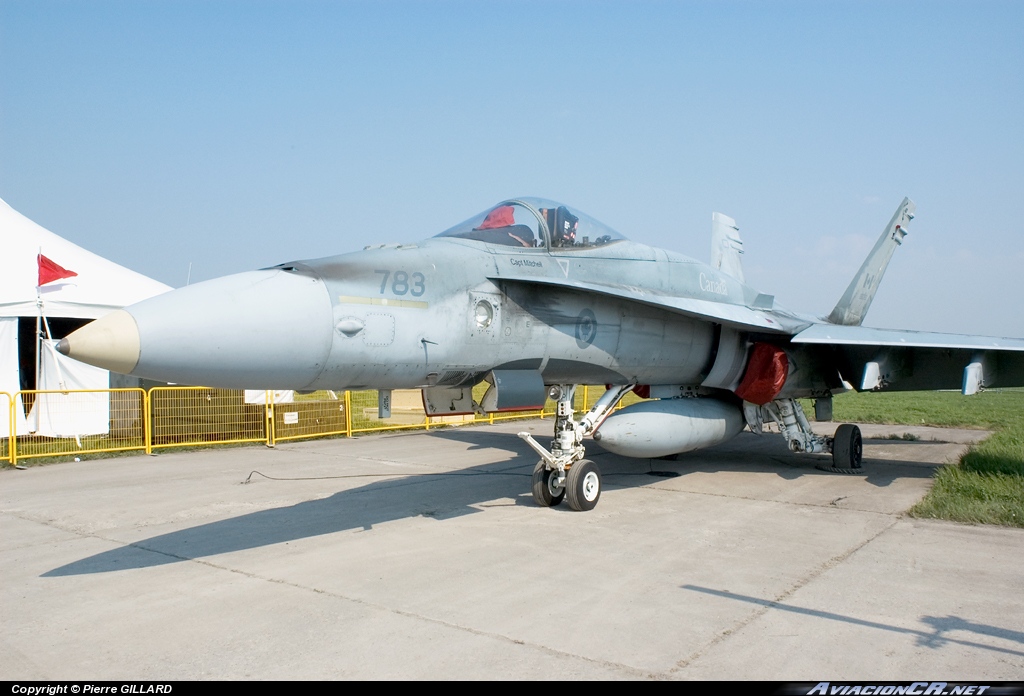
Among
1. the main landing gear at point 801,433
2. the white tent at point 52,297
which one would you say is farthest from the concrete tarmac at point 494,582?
the white tent at point 52,297

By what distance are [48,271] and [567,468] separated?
1160cm

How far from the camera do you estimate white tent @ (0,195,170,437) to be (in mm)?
13484

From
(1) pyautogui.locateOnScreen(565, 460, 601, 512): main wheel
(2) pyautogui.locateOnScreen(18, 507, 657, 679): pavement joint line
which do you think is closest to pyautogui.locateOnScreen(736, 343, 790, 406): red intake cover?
(1) pyautogui.locateOnScreen(565, 460, 601, 512): main wheel

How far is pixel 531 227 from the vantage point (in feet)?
23.8

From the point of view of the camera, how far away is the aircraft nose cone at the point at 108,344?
162 inches

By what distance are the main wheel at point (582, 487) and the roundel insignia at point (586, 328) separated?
1.27 meters

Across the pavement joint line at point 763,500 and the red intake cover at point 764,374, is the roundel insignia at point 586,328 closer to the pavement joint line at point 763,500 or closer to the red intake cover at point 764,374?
the pavement joint line at point 763,500

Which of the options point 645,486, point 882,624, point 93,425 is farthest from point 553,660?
point 93,425

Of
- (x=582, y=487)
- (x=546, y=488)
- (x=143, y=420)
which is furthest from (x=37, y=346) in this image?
(x=582, y=487)

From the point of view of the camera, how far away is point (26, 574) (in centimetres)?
558

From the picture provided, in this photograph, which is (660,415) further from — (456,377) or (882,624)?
(882,624)

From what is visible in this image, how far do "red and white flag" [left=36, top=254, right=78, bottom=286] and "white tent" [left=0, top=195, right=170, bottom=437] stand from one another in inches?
10.1

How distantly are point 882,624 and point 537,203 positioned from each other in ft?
15.4

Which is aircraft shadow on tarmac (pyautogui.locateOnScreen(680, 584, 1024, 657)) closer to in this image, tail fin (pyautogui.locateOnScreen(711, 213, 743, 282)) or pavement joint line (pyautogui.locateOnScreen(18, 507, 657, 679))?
pavement joint line (pyautogui.locateOnScreen(18, 507, 657, 679))
